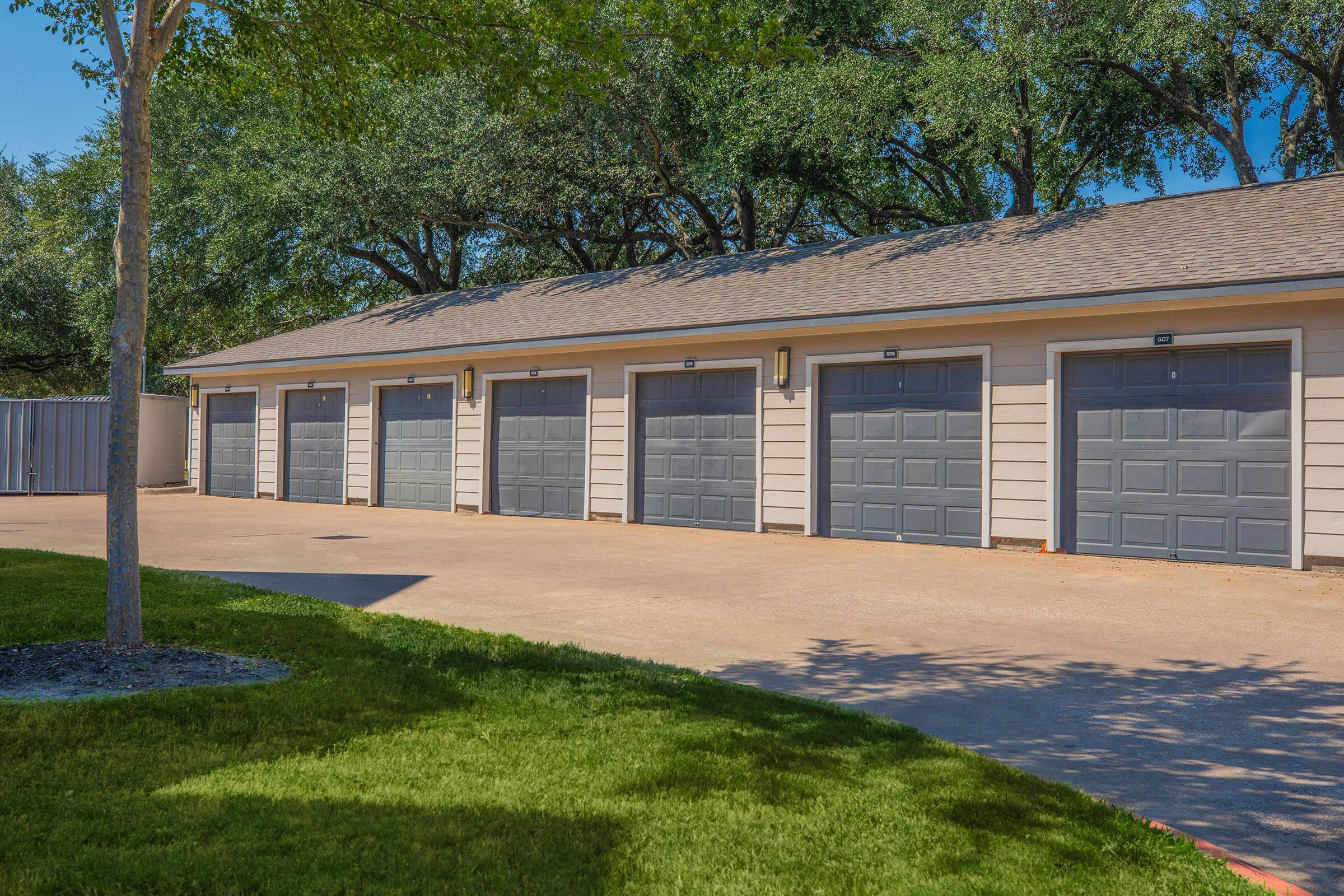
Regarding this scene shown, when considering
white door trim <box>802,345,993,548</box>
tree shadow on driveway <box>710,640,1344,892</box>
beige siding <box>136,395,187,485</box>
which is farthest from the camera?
beige siding <box>136,395,187,485</box>

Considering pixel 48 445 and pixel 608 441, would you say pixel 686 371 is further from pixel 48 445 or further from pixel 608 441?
pixel 48 445

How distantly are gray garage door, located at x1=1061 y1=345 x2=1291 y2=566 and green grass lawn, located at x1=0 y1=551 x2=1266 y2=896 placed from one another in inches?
298

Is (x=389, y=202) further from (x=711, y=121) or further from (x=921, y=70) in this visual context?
(x=921, y=70)

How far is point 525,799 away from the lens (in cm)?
327

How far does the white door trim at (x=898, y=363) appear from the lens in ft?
38.0

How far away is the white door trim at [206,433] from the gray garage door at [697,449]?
942cm

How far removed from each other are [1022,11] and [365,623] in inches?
599

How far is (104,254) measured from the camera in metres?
25.2

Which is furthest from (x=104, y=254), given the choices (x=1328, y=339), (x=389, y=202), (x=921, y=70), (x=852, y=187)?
(x=1328, y=339)

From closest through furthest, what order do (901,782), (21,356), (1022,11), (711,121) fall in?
(901,782) < (1022,11) < (711,121) < (21,356)

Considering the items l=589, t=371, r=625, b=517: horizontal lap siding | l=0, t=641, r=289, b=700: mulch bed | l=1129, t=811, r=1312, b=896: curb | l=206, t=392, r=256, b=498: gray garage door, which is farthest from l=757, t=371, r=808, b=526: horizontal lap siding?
l=206, t=392, r=256, b=498: gray garage door

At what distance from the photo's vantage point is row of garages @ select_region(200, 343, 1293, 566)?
10164 millimetres

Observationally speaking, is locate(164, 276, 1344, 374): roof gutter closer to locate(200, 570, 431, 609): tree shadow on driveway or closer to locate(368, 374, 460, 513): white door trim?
locate(368, 374, 460, 513): white door trim

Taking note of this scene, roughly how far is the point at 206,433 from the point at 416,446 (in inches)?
264
